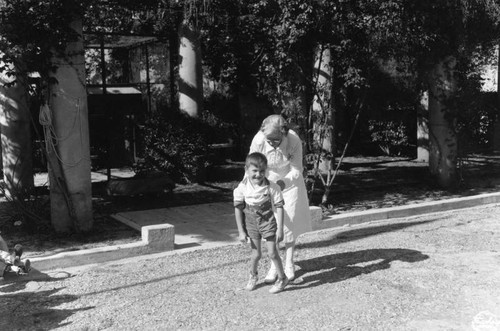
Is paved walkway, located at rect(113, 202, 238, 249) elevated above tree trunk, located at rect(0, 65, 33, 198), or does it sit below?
below

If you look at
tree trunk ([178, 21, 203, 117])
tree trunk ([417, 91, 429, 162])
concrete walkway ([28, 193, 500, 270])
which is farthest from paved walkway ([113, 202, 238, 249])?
tree trunk ([417, 91, 429, 162])

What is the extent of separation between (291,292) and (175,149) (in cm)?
761

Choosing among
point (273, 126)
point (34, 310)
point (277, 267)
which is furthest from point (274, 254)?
point (34, 310)

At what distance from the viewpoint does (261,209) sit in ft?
17.2

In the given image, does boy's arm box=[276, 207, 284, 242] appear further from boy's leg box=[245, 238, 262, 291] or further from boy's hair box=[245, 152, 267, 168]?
boy's hair box=[245, 152, 267, 168]

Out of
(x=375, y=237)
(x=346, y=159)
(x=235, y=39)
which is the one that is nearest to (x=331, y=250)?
(x=375, y=237)

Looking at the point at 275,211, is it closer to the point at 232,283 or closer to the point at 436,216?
the point at 232,283

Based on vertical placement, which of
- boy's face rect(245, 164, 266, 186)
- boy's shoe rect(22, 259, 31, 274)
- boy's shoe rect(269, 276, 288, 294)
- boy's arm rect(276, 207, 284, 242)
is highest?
boy's face rect(245, 164, 266, 186)

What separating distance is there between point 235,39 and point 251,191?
413 inches

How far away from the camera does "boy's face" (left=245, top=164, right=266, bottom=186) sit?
509cm

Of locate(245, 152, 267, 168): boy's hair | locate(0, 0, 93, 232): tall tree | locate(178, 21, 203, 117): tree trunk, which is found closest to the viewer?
locate(245, 152, 267, 168): boy's hair

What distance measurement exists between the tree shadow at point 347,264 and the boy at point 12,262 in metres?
2.70

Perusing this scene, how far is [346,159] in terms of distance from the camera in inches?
715

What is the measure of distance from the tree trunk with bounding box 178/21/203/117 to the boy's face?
8.62m
